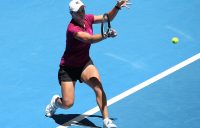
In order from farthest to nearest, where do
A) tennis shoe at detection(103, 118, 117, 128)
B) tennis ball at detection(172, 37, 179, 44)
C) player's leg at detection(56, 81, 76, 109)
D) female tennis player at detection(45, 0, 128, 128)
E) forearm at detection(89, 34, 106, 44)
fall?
tennis ball at detection(172, 37, 179, 44), player's leg at detection(56, 81, 76, 109), tennis shoe at detection(103, 118, 117, 128), female tennis player at detection(45, 0, 128, 128), forearm at detection(89, 34, 106, 44)

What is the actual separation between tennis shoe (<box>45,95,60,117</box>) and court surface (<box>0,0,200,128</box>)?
0.14 m

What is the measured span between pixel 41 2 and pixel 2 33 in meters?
1.86

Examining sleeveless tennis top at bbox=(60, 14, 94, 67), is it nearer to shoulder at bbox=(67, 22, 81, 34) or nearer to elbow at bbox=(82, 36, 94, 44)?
shoulder at bbox=(67, 22, 81, 34)

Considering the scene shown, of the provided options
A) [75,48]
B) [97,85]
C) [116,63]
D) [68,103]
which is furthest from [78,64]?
[116,63]

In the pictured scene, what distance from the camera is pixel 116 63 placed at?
11508 millimetres

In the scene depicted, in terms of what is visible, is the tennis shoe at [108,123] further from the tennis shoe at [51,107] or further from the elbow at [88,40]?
the elbow at [88,40]

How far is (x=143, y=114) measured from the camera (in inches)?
379

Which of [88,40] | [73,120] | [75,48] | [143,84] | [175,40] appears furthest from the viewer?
[175,40]

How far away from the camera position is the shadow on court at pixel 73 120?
9.55 m

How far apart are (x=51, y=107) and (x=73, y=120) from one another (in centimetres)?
48

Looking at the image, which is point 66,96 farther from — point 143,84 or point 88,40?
point 143,84

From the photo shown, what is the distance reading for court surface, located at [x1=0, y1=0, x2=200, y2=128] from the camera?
9.75m

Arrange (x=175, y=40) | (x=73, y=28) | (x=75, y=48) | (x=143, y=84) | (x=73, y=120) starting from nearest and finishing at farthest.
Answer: (x=73, y=28) → (x=75, y=48) → (x=73, y=120) → (x=143, y=84) → (x=175, y=40)

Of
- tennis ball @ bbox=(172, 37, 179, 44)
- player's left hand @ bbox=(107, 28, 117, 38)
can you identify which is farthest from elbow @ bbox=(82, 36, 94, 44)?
tennis ball @ bbox=(172, 37, 179, 44)
